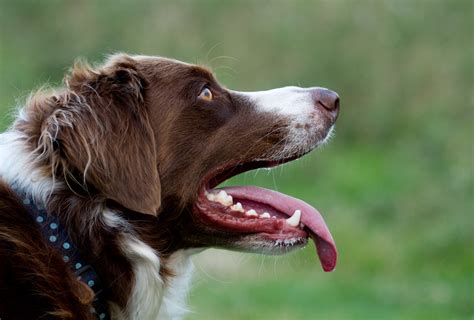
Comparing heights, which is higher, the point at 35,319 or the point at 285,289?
the point at 35,319

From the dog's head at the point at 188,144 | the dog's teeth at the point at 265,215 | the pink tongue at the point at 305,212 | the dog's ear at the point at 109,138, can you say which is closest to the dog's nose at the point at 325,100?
the dog's head at the point at 188,144

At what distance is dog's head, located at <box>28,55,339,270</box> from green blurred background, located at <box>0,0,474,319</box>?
5043 millimetres

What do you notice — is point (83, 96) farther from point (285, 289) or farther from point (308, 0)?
point (308, 0)

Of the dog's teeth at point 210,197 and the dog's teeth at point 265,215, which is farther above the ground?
the dog's teeth at point 265,215

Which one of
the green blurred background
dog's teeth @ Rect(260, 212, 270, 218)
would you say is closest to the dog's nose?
dog's teeth @ Rect(260, 212, 270, 218)

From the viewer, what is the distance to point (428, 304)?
914cm

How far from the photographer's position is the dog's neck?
4.07 metres

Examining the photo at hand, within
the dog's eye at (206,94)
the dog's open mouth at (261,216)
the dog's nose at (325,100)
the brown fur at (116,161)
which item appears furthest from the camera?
the dog's nose at (325,100)

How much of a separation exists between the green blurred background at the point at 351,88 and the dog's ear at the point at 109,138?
5.48 meters

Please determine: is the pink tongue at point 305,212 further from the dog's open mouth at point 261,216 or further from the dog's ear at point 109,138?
the dog's ear at point 109,138

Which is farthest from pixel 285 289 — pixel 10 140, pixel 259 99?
pixel 10 140

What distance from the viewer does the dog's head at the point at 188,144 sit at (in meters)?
4.12

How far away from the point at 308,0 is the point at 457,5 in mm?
Result: 2499

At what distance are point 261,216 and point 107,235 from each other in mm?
823
